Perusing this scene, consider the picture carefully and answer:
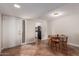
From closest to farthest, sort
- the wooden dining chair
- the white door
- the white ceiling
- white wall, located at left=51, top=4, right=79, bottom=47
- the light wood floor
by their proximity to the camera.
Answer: the white ceiling, the light wood floor, white wall, located at left=51, top=4, right=79, bottom=47, the wooden dining chair, the white door

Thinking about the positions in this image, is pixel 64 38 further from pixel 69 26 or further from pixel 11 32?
pixel 11 32

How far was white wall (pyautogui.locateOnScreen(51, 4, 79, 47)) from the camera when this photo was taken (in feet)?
16.6

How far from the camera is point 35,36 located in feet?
19.0

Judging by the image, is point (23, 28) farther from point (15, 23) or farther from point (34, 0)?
point (34, 0)

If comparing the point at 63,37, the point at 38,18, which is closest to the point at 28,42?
the point at 38,18

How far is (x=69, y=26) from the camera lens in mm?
5605

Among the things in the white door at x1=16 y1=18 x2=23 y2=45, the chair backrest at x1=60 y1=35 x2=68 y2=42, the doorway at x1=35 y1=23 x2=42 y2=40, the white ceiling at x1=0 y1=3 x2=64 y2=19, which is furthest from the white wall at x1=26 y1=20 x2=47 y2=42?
the chair backrest at x1=60 y1=35 x2=68 y2=42

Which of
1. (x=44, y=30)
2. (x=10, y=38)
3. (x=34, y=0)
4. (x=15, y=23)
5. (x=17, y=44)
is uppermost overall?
(x=34, y=0)

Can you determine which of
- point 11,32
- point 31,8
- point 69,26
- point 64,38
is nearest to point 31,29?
point 11,32

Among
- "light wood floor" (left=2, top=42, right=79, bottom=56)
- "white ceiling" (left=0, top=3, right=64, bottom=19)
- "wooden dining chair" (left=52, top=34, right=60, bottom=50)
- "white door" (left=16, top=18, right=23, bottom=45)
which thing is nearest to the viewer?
"white ceiling" (left=0, top=3, right=64, bottom=19)

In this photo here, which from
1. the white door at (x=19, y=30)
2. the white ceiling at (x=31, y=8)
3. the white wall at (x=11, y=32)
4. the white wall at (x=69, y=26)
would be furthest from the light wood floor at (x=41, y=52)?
the white ceiling at (x=31, y=8)

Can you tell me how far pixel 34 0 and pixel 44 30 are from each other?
2796 millimetres

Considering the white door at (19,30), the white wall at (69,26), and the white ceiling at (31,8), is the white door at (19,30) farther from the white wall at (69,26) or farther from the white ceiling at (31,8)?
the white wall at (69,26)

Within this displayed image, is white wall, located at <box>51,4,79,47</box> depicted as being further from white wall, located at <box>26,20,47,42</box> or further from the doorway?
the doorway
